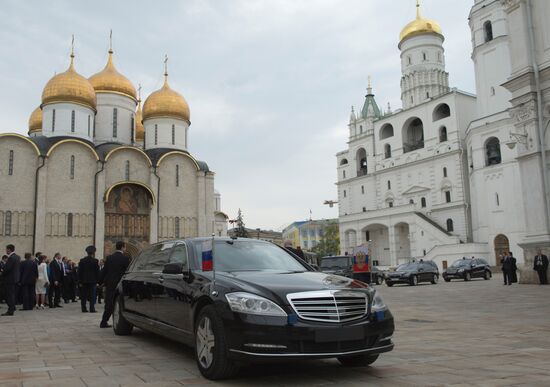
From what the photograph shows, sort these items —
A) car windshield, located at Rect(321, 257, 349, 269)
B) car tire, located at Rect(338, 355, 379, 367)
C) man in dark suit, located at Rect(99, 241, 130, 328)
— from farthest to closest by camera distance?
car windshield, located at Rect(321, 257, 349, 269) → man in dark suit, located at Rect(99, 241, 130, 328) → car tire, located at Rect(338, 355, 379, 367)

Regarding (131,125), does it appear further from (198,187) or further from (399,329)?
(399,329)

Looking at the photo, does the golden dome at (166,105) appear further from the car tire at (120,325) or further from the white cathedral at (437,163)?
the car tire at (120,325)

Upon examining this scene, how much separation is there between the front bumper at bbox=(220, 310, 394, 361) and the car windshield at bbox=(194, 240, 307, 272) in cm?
130

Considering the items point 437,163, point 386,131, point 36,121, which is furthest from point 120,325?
point 386,131

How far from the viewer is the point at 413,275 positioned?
2734cm

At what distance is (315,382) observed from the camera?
15.9ft

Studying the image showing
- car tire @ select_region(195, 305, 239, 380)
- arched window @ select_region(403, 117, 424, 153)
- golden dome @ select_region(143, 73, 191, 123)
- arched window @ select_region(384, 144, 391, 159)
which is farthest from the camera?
arched window @ select_region(384, 144, 391, 159)

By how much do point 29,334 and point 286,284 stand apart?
6115 millimetres

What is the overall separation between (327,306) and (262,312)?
2.18 feet

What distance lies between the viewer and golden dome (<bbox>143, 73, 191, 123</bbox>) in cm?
4338

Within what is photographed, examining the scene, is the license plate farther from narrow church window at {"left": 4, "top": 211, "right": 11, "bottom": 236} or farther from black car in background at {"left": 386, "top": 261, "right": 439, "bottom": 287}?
narrow church window at {"left": 4, "top": 211, "right": 11, "bottom": 236}

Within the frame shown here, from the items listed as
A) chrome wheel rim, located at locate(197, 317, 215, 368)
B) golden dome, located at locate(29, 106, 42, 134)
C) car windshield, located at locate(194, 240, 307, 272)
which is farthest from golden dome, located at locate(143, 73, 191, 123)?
chrome wheel rim, located at locate(197, 317, 215, 368)

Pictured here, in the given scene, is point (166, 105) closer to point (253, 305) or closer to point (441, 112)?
point (441, 112)

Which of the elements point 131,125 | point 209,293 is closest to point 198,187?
point 131,125
